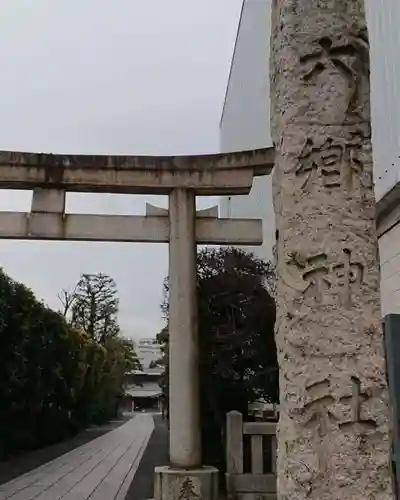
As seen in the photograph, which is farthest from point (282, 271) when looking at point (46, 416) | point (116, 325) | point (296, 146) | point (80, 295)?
point (116, 325)

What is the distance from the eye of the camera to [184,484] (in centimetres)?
698

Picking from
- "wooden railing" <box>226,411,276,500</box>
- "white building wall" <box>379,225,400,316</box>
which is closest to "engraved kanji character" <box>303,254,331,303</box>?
"wooden railing" <box>226,411,276,500</box>

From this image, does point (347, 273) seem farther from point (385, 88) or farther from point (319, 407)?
point (385, 88)

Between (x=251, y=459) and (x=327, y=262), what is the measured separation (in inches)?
189

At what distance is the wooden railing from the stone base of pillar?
0.29 m

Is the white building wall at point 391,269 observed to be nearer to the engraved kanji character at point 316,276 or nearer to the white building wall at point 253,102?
the white building wall at point 253,102

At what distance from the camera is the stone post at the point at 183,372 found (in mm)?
7035

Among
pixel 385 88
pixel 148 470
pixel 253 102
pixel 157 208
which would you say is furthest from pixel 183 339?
pixel 253 102

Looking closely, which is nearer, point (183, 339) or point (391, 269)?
point (183, 339)

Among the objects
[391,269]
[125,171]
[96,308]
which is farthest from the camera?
[96,308]

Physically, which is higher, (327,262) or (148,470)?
(327,262)

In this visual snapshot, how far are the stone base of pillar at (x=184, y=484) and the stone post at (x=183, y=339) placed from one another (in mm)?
195

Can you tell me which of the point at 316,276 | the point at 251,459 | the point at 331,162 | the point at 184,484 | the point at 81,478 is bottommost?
the point at 81,478

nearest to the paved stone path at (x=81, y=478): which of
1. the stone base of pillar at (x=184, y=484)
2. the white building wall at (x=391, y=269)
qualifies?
the stone base of pillar at (x=184, y=484)
